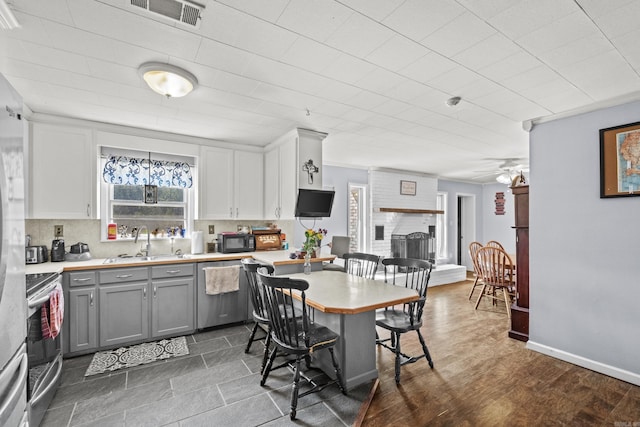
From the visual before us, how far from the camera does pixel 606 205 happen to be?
105 inches

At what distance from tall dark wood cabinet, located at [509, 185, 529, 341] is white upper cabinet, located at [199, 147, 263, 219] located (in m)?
3.39

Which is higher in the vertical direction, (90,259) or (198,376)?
(90,259)

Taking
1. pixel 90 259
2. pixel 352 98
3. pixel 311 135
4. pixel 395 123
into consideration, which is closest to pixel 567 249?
pixel 395 123

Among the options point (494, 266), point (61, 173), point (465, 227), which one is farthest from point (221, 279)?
point (465, 227)

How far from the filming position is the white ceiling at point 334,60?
164 cm

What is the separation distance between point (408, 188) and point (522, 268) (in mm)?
3289

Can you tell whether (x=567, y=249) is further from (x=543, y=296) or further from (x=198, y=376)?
(x=198, y=376)

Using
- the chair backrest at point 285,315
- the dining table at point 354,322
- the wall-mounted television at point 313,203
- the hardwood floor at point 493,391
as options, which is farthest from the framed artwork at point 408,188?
the chair backrest at point 285,315

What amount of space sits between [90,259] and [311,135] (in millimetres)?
2938

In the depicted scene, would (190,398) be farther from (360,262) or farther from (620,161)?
(620,161)

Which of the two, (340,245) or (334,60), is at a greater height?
(334,60)

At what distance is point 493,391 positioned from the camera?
93.0 inches

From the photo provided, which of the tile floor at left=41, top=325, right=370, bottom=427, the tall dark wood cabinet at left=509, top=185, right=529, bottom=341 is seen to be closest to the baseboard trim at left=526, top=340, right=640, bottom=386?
the tall dark wood cabinet at left=509, top=185, right=529, bottom=341

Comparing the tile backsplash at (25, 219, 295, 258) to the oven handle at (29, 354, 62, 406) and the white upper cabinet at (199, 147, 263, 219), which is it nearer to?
the white upper cabinet at (199, 147, 263, 219)
